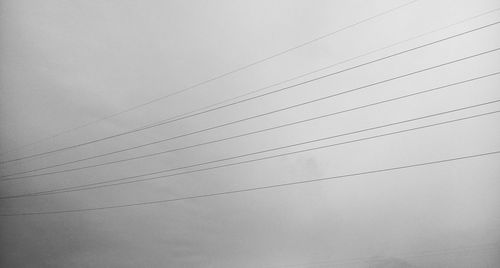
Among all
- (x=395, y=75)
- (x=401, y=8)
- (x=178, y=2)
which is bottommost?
(x=395, y=75)

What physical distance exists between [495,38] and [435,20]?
1.50 m

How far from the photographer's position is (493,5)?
5.85 m

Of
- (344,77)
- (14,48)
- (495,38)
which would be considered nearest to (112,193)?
(14,48)

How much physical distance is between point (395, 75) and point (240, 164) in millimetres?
6607

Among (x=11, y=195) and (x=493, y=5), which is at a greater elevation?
(x=493, y=5)

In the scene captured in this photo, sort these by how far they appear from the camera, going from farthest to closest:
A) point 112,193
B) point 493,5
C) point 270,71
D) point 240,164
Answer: point 112,193 → point 240,164 → point 270,71 → point 493,5

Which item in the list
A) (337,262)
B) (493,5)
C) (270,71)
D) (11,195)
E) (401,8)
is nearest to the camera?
(493,5)

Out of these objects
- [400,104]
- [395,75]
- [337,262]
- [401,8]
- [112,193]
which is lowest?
[337,262]

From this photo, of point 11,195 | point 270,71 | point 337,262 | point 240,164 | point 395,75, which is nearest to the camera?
point 11,195

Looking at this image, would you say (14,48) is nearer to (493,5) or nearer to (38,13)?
(38,13)

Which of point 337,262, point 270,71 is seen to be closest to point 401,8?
point 270,71

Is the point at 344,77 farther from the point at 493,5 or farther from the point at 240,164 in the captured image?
the point at 240,164

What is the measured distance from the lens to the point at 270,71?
922cm

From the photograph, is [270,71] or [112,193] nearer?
[270,71]
